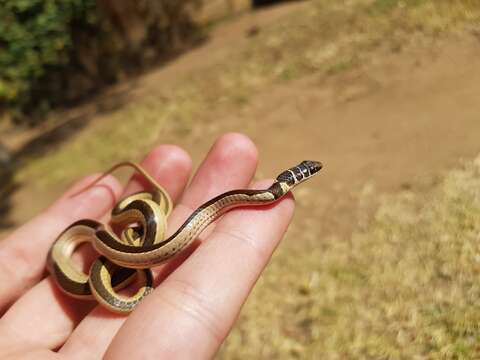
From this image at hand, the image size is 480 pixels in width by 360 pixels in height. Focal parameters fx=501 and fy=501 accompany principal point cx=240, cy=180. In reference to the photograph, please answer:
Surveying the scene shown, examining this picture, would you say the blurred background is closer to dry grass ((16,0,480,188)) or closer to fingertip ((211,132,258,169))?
dry grass ((16,0,480,188))

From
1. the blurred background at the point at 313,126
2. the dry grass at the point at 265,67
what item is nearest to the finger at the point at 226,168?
the blurred background at the point at 313,126

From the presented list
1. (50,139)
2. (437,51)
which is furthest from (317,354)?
(50,139)

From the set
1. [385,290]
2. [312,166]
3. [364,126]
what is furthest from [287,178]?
[364,126]

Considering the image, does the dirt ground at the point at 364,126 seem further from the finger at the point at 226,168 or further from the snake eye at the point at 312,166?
the finger at the point at 226,168

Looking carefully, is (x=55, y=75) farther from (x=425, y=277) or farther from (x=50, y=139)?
(x=425, y=277)

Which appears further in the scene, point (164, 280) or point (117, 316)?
point (117, 316)

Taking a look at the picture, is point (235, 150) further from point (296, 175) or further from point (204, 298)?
point (204, 298)

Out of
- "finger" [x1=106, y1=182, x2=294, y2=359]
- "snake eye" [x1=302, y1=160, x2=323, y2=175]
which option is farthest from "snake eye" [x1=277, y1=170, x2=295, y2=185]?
"finger" [x1=106, y1=182, x2=294, y2=359]
